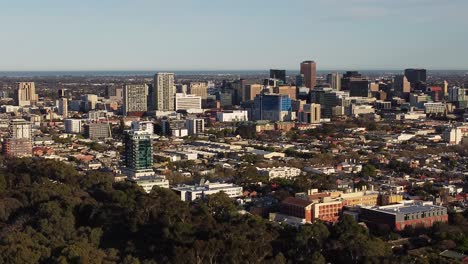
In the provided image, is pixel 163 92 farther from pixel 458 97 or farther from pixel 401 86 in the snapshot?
pixel 401 86

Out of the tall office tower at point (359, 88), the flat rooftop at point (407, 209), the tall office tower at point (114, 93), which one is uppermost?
the tall office tower at point (359, 88)

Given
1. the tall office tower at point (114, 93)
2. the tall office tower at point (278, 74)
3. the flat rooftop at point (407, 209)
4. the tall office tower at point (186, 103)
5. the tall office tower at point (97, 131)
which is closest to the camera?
the flat rooftop at point (407, 209)

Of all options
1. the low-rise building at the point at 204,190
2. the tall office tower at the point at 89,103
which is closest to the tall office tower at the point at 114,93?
the tall office tower at the point at 89,103

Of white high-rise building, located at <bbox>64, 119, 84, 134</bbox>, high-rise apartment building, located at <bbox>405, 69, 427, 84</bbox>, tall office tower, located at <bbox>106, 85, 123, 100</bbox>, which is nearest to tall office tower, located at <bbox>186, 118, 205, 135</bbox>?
white high-rise building, located at <bbox>64, 119, 84, 134</bbox>

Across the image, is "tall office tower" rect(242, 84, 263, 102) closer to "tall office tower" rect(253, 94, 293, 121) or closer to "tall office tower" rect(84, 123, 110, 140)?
"tall office tower" rect(253, 94, 293, 121)

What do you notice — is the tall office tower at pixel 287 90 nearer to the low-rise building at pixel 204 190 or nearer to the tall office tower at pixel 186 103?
the tall office tower at pixel 186 103

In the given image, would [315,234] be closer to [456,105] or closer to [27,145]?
[27,145]
